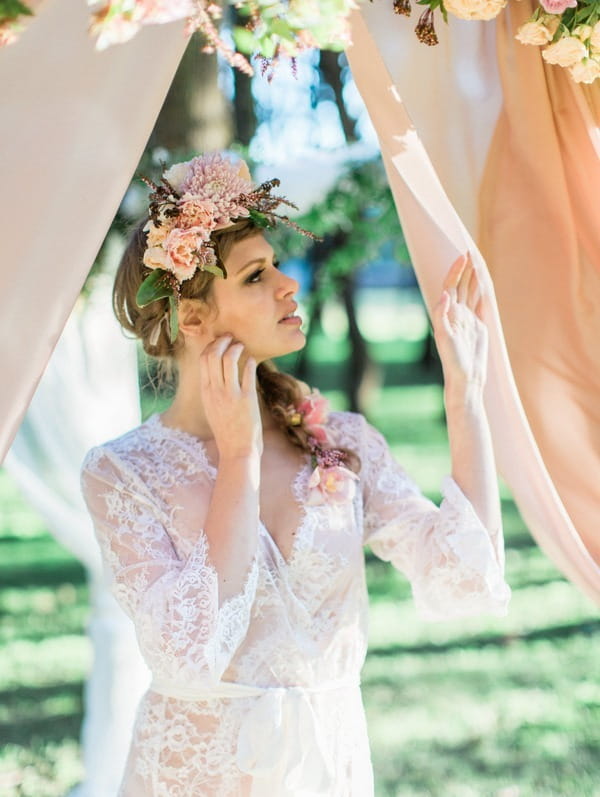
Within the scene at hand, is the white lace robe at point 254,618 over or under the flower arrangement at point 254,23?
under

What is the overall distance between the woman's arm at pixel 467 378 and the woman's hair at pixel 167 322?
0.95 ft

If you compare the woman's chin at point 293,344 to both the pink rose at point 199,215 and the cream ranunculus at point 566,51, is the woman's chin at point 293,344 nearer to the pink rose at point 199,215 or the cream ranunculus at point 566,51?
the pink rose at point 199,215

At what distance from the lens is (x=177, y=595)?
1.97m

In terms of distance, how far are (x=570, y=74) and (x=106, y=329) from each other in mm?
1940

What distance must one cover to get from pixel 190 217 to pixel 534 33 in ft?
2.43

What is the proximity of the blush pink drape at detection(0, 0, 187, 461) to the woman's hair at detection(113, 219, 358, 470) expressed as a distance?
1.81 ft

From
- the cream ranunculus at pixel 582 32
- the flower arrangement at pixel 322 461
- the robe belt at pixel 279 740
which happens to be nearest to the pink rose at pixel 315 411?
the flower arrangement at pixel 322 461

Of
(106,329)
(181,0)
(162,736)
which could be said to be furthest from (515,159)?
(106,329)

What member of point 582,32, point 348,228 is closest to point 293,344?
point 582,32

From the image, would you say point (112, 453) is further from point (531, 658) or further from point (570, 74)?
point (531, 658)

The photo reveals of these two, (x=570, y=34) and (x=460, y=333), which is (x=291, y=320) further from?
(x=570, y=34)

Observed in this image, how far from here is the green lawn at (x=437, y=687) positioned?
13.2ft

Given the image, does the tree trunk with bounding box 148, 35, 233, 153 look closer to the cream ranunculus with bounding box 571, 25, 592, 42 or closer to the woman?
the woman

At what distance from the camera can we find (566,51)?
1951 mm
